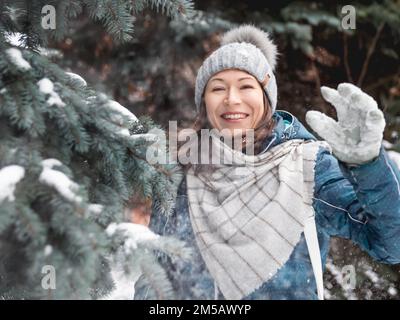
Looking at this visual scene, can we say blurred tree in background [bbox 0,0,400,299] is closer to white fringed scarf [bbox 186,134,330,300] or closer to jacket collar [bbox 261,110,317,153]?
jacket collar [bbox 261,110,317,153]

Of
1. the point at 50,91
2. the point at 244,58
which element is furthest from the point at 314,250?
the point at 50,91

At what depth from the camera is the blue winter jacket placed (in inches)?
64.3

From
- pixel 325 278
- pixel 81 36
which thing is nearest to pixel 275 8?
pixel 81 36

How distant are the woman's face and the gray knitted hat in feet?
0.08

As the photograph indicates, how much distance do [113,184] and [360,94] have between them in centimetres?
69

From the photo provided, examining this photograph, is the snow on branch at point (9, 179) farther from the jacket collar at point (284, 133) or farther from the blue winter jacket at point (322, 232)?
the jacket collar at point (284, 133)

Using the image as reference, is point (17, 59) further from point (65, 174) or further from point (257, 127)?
point (257, 127)

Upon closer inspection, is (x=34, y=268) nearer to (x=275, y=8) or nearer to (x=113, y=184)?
(x=113, y=184)

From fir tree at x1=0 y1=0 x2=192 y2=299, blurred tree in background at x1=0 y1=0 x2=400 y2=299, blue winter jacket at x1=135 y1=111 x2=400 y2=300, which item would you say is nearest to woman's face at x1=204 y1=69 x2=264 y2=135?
blue winter jacket at x1=135 y1=111 x2=400 y2=300

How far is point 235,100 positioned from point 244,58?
0.16m

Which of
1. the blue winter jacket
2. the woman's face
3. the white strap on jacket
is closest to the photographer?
the blue winter jacket

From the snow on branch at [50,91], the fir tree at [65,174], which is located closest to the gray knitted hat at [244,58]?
the fir tree at [65,174]

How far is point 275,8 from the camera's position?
4.09m

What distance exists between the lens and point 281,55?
410cm
